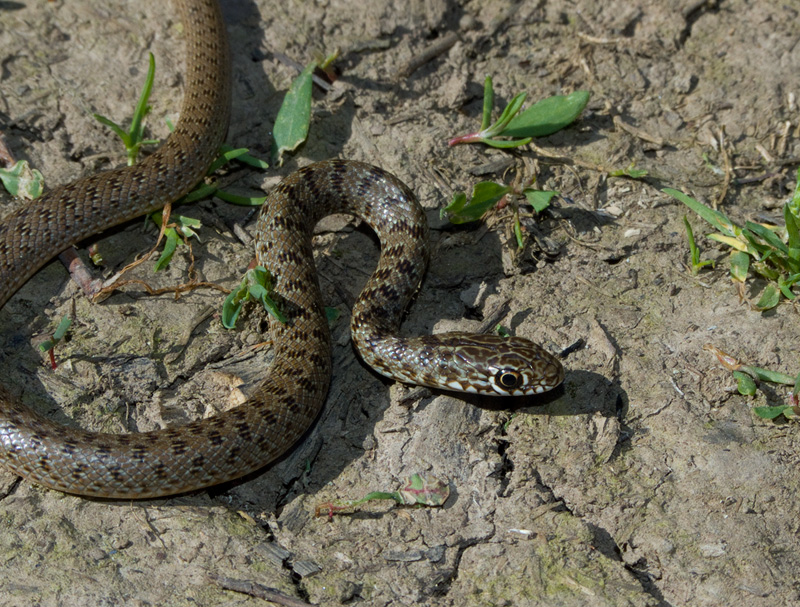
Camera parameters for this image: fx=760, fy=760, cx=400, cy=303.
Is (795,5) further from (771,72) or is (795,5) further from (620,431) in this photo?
(620,431)

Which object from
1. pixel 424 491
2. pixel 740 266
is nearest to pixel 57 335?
pixel 424 491

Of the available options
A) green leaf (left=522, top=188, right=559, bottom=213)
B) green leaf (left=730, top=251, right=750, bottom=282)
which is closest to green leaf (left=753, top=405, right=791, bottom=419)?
green leaf (left=730, top=251, right=750, bottom=282)

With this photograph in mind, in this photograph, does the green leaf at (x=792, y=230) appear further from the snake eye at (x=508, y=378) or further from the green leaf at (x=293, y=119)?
the green leaf at (x=293, y=119)

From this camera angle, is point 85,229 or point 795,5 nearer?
point 85,229

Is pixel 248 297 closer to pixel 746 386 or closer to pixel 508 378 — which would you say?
pixel 508 378

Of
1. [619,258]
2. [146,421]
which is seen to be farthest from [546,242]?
[146,421]
